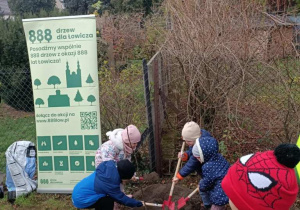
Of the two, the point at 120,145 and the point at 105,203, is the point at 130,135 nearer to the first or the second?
the point at 120,145

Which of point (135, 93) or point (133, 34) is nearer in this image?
point (135, 93)

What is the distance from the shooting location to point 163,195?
4125 millimetres

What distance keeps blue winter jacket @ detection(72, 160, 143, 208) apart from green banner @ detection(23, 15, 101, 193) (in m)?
0.87

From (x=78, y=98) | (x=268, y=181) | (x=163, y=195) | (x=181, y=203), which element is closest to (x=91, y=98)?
(x=78, y=98)

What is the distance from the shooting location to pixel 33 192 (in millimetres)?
4477

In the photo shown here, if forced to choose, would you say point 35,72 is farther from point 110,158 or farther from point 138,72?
point 138,72

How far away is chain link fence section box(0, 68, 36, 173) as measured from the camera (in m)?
7.20

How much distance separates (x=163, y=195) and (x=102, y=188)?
109 cm

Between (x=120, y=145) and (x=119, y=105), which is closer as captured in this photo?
(x=120, y=145)

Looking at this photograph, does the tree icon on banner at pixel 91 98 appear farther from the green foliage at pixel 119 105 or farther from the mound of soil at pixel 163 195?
the mound of soil at pixel 163 195

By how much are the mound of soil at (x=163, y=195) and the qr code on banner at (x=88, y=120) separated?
0.98m

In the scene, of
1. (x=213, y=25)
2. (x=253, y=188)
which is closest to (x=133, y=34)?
(x=213, y=25)

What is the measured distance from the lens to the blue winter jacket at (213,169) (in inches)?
131

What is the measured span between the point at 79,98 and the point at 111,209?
140 cm
